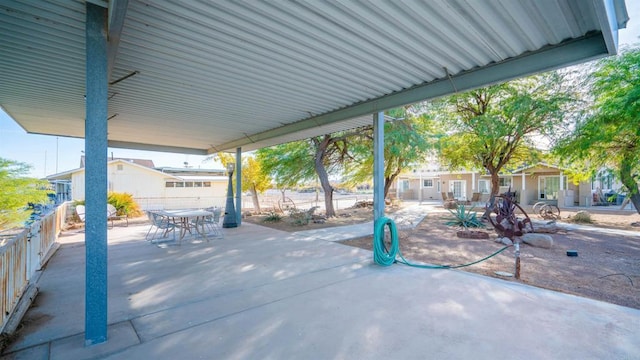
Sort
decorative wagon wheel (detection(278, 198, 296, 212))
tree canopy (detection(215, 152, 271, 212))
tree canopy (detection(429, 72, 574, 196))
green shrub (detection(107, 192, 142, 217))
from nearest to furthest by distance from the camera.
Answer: tree canopy (detection(429, 72, 574, 196)) → green shrub (detection(107, 192, 142, 217)) → decorative wagon wheel (detection(278, 198, 296, 212)) → tree canopy (detection(215, 152, 271, 212))

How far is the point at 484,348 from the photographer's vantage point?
2.37 meters

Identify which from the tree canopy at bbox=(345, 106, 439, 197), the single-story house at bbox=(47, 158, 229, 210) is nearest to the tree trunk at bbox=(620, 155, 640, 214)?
the tree canopy at bbox=(345, 106, 439, 197)

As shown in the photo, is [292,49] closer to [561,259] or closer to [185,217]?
[185,217]

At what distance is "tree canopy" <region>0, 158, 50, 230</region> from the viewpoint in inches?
248

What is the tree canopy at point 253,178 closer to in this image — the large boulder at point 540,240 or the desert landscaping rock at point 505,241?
the desert landscaping rock at point 505,241

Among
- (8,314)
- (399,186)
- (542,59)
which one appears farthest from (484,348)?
(399,186)

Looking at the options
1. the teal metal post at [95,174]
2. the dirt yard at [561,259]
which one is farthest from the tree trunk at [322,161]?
the teal metal post at [95,174]

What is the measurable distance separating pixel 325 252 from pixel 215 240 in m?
3.06

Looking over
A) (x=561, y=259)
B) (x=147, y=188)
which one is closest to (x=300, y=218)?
(x=561, y=259)

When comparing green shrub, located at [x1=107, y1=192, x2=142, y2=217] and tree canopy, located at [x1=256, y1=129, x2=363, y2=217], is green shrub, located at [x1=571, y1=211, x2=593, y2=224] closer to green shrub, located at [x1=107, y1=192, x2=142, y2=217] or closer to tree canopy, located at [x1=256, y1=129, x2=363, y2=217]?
tree canopy, located at [x1=256, y1=129, x2=363, y2=217]

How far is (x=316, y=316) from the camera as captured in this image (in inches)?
118

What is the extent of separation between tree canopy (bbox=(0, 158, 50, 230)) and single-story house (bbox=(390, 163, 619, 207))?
16.2m

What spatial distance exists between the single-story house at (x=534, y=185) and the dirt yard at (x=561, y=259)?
23.6ft

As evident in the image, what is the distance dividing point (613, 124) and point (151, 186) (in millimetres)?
22810
